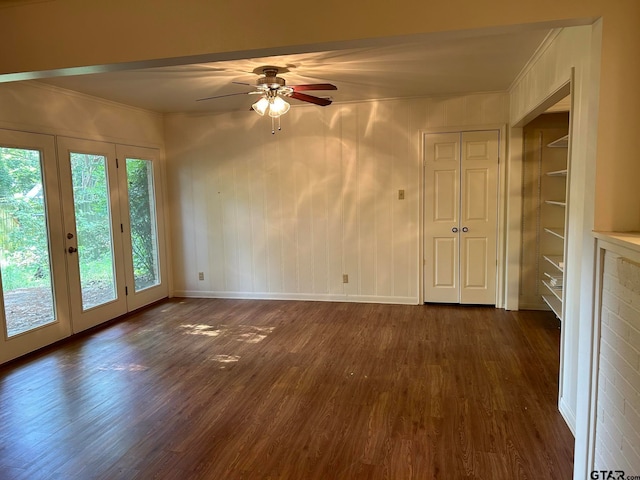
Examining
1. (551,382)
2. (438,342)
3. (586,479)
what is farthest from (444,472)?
(438,342)

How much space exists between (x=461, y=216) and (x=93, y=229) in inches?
164

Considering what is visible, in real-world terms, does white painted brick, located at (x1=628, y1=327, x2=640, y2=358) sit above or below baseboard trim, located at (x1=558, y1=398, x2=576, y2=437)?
above

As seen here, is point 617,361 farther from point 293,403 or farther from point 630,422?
point 293,403

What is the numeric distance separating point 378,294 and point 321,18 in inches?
153

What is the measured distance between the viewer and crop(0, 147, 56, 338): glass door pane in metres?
3.60

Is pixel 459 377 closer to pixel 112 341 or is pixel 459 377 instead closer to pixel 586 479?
pixel 586 479

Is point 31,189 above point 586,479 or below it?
above

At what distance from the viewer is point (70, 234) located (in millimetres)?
4211

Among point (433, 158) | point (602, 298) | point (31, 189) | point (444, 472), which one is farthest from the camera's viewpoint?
point (433, 158)

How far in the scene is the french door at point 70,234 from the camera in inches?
144

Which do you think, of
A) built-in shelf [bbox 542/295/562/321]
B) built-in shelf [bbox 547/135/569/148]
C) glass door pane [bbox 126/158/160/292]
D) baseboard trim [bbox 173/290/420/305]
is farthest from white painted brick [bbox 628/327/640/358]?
glass door pane [bbox 126/158/160/292]

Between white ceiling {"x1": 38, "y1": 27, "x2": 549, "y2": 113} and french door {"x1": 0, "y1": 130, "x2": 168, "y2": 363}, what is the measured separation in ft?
2.36

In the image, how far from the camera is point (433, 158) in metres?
4.94

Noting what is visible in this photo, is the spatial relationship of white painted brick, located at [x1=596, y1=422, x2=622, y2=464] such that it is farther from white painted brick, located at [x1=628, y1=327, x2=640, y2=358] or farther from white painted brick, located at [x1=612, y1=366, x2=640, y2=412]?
white painted brick, located at [x1=628, y1=327, x2=640, y2=358]
